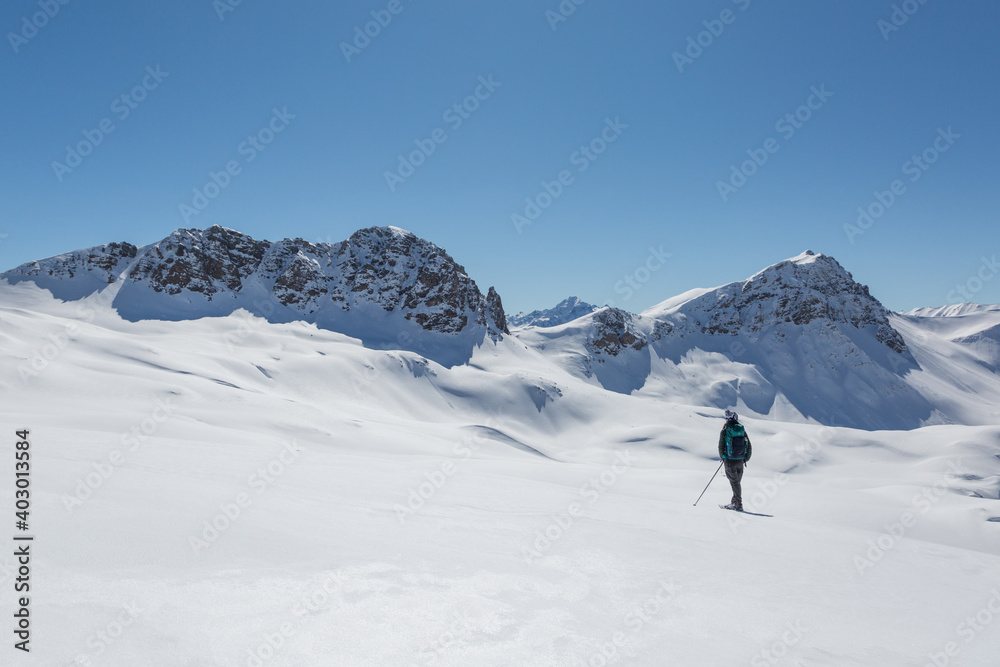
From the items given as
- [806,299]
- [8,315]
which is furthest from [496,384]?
[806,299]

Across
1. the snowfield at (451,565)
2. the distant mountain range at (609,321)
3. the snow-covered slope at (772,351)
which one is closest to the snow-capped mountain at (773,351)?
the snow-covered slope at (772,351)

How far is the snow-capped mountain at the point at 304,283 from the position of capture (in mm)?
81875

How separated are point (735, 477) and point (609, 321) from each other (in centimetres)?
11466

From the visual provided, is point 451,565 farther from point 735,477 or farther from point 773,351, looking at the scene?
point 773,351

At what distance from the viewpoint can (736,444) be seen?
10.3 m

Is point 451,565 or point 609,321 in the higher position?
point 609,321

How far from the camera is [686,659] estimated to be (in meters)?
3.37

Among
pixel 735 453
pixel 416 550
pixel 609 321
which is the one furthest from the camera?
pixel 609 321

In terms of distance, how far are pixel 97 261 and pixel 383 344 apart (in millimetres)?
52075

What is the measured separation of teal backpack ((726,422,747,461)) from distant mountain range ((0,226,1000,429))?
7676 centimetres

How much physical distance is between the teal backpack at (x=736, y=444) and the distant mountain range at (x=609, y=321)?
76756 millimetres

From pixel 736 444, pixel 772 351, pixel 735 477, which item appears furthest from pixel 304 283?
pixel 772 351

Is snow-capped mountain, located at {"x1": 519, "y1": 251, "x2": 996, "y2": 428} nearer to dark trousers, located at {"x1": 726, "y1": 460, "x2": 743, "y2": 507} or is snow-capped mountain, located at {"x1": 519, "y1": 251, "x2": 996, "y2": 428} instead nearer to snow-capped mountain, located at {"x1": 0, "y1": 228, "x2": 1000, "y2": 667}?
snow-capped mountain, located at {"x1": 0, "y1": 228, "x2": 1000, "y2": 667}

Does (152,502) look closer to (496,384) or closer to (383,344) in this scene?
(496,384)
